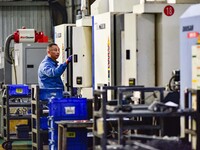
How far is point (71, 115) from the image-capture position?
9.30m

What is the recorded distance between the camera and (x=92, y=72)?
1080cm

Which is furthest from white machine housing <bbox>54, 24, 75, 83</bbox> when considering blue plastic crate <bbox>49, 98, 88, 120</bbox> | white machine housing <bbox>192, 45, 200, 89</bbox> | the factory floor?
white machine housing <bbox>192, 45, 200, 89</bbox>

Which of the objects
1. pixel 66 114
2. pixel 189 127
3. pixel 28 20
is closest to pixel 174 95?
pixel 189 127

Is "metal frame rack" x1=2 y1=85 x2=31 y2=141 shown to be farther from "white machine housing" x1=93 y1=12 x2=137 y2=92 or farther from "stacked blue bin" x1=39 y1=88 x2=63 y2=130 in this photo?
"white machine housing" x1=93 y1=12 x2=137 y2=92

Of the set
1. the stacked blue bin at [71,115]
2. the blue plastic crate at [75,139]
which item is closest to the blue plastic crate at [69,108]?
the stacked blue bin at [71,115]

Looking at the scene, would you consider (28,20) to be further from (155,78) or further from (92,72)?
(155,78)

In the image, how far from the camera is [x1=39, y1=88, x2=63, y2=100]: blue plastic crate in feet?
33.6

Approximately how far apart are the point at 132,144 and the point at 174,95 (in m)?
2.29

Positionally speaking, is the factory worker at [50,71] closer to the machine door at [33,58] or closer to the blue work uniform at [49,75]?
the blue work uniform at [49,75]

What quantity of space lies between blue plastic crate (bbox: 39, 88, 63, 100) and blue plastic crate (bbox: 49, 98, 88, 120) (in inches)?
37.0

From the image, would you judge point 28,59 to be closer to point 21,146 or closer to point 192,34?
point 21,146

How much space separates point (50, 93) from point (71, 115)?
3.59 feet

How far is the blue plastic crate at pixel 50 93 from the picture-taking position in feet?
33.6

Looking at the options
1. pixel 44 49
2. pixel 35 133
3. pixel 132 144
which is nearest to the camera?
pixel 132 144
